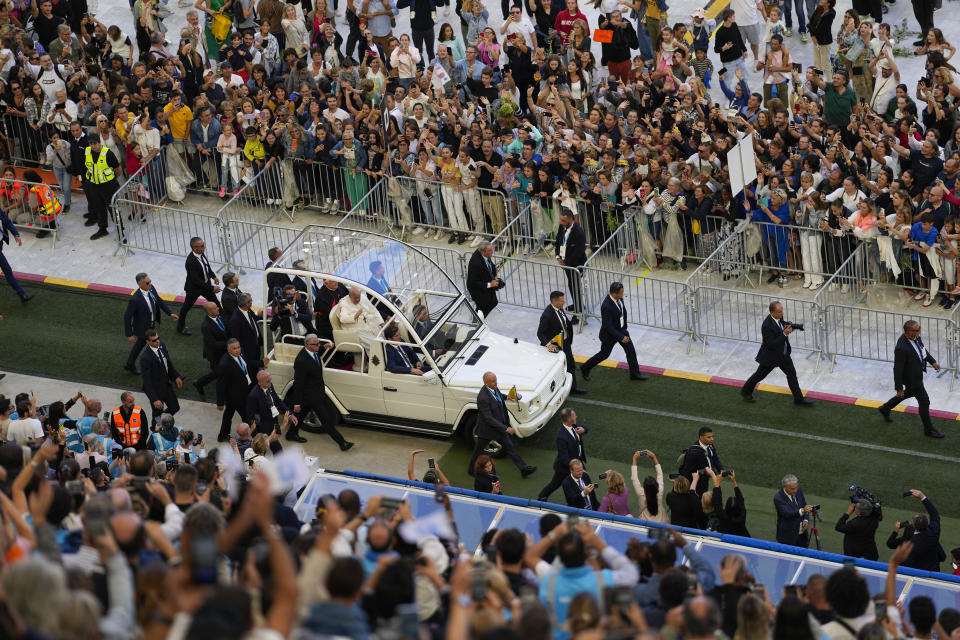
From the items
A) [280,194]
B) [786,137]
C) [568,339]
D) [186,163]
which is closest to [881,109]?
[786,137]

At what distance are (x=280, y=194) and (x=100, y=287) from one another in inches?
127

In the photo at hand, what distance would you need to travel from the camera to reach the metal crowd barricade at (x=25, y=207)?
23906 mm

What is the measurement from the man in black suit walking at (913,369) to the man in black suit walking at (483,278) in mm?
5161

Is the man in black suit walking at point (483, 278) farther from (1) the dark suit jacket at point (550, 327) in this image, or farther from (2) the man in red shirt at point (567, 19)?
(2) the man in red shirt at point (567, 19)

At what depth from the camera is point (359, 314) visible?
17.9 metres

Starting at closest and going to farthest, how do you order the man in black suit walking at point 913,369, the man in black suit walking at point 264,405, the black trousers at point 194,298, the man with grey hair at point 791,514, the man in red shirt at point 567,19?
the man with grey hair at point 791,514, the man in black suit walking at point 913,369, the man in black suit walking at point 264,405, the black trousers at point 194,298, the man in red shirt at point 567,19

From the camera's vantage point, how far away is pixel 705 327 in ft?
66.6

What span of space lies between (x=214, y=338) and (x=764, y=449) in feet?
22.5

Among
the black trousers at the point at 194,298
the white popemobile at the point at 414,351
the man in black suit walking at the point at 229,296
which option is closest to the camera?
the white popemobile at the point at 414,351

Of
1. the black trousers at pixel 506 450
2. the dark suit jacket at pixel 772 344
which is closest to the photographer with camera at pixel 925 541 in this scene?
the dark suit jacket at pixel 772 344

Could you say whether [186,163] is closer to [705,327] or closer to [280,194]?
[280,194]

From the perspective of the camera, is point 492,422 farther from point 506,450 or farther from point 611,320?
point 611,320

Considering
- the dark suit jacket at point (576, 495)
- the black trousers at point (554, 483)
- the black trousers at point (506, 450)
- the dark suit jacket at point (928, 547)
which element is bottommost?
the dark suit jacket at point (928, 547)

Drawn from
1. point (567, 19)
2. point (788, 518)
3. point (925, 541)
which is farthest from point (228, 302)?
point (567, 19)
